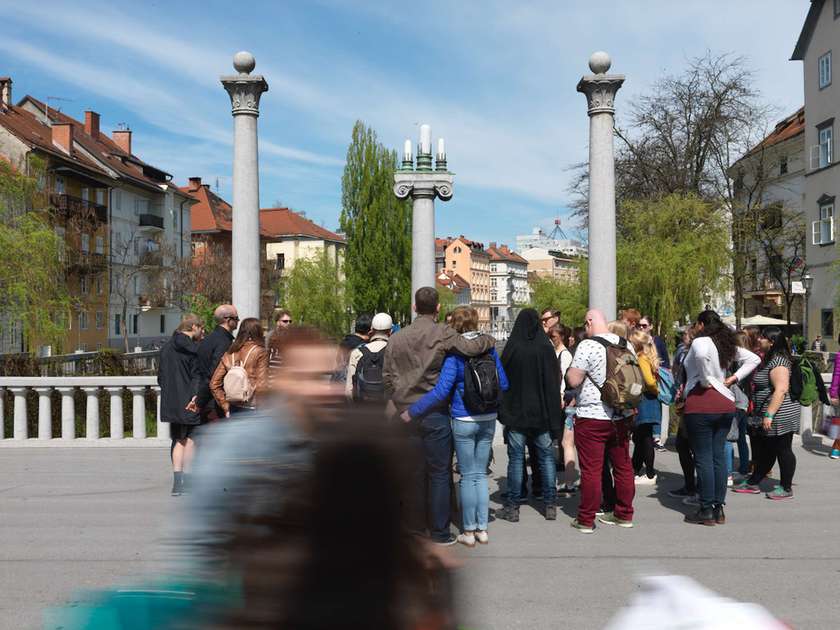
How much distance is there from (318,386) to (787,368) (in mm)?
7241

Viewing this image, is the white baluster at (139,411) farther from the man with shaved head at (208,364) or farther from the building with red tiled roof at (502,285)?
the building with red tiled roof at (502,285)

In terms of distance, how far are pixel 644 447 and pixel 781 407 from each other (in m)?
1.54

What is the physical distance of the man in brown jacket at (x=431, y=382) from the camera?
6883 mm

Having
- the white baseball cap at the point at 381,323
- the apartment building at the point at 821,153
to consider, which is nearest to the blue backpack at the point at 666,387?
the white baseball cap at the point at 381,323

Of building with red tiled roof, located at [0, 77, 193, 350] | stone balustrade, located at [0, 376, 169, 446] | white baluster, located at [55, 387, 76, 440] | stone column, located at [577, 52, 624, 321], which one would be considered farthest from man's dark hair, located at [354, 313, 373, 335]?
building with red tiled roof, located at [0, 77, 193, 350]

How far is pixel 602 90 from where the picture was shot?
49.4 ft

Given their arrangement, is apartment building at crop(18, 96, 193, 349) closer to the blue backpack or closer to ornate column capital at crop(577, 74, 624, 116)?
ornate column capital at crop(577, 74, 624, 116)

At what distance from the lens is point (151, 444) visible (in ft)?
39.9

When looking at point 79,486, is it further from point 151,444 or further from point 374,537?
point 374,537

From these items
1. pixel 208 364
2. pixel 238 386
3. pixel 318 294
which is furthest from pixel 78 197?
pixel 238 386

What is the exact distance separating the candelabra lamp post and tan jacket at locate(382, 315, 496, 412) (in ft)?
37.8

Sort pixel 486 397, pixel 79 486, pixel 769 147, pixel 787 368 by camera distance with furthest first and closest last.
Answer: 1. pixel 769 147
2. pixel 79 486
3. pixel 787 368
4. pixel 486 397

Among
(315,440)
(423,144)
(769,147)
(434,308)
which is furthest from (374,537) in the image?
(769,147)

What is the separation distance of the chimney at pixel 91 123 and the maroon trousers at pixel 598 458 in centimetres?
6671
